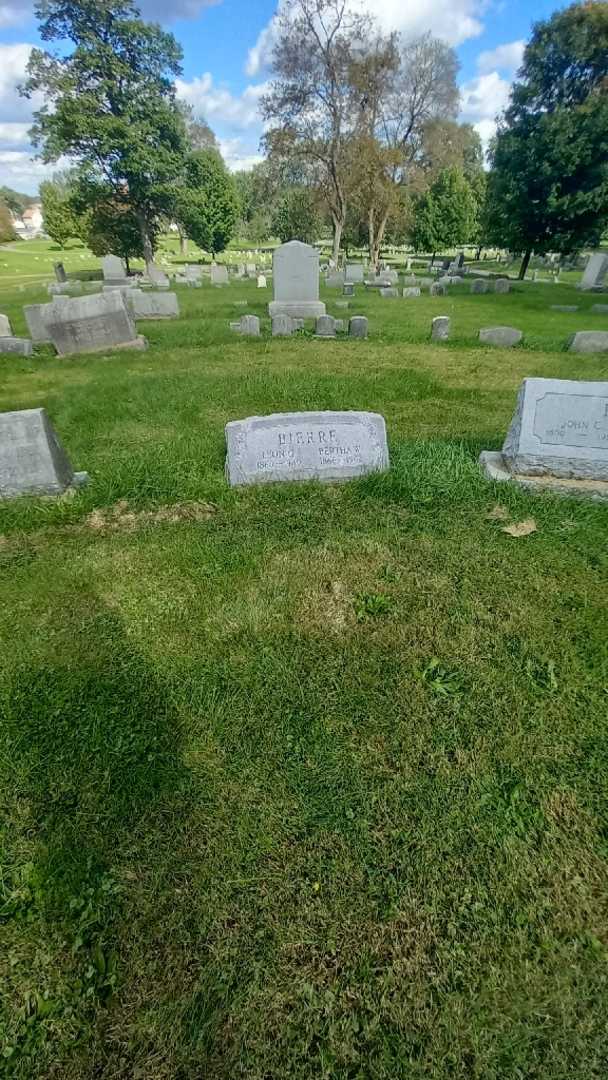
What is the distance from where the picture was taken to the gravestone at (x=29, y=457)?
400 cm

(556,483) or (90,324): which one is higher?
(90,324)

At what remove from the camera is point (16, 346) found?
10.2 metres

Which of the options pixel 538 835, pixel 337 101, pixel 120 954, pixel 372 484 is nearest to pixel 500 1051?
pixel 538 835

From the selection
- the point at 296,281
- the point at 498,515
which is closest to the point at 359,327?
the point at 296,281

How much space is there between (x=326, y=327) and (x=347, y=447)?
25.3ft

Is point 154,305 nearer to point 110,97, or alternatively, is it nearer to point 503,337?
point 503,337

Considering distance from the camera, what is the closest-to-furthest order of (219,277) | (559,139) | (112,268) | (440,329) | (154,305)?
1. (440,329)
2. (154,305)
3. (559,139)
4. (112,268)
5. (219,277)

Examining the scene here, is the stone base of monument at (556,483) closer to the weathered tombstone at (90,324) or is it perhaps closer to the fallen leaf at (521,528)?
the fallen leaf at (521,528)

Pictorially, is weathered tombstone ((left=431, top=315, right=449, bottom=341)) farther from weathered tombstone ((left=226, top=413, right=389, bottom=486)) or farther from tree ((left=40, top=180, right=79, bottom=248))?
tree ((left=40, top=180, right=79, bottom=248))

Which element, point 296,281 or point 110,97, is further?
point 110,97

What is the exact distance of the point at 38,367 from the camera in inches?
370

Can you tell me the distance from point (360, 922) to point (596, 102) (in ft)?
87.0

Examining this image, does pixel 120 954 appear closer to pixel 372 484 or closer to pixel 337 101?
pixel 372 484

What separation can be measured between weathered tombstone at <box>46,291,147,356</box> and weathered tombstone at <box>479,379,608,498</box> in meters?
8.71
